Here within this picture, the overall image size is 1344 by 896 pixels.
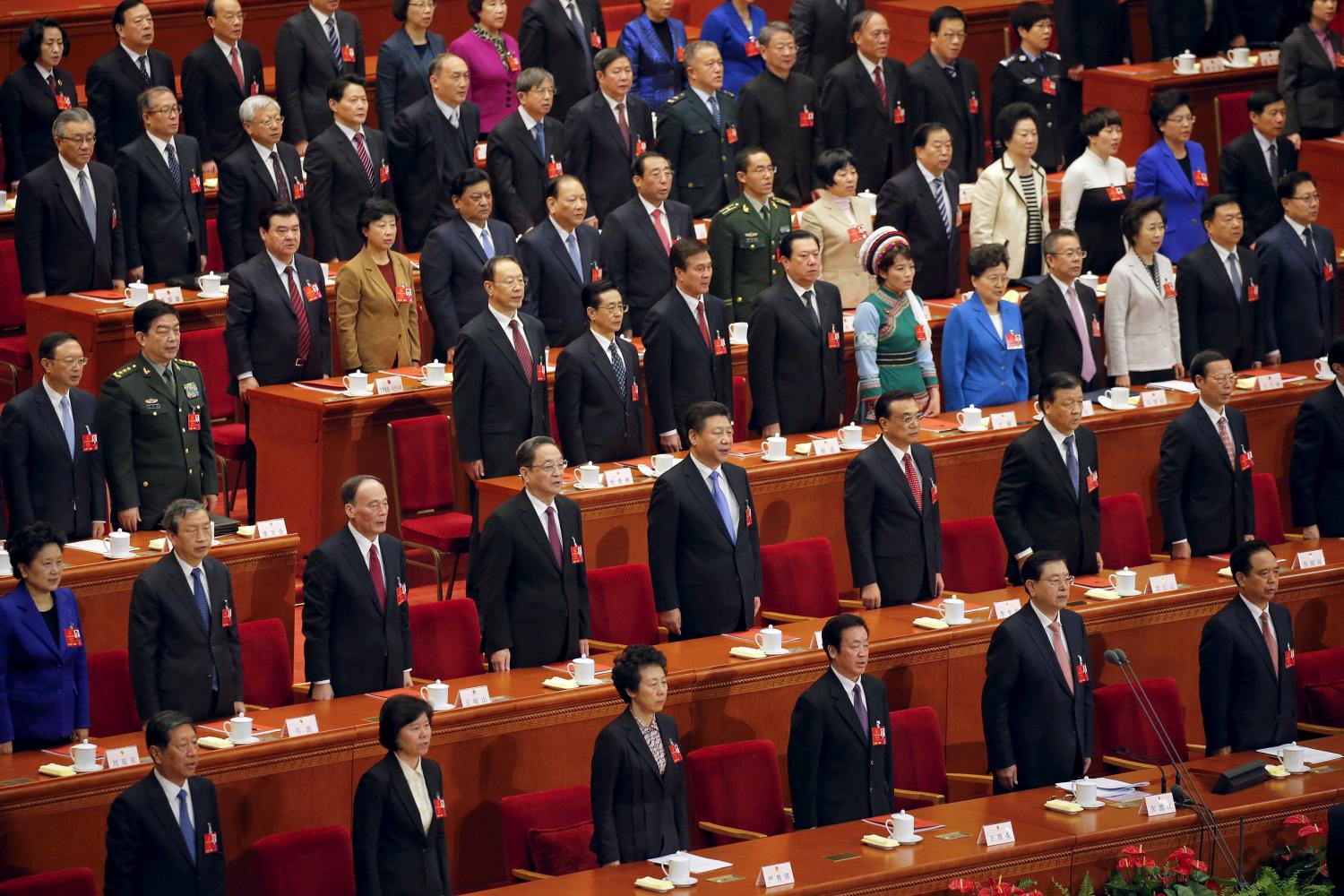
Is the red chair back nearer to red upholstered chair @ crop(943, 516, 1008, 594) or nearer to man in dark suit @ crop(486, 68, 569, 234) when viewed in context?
red upholstered chair @ crop(943, 516, 1008, 594)

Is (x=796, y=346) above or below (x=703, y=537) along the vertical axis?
above

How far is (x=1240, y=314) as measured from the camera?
389 inches

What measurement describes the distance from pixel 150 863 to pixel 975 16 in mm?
7859

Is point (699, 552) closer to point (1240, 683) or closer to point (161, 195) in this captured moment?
point (1240, 683)

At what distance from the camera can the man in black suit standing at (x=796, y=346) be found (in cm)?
884

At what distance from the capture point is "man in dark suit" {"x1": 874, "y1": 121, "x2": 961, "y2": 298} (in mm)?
10109

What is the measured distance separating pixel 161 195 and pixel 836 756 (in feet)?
14.4

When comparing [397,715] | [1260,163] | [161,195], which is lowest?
[397,715]

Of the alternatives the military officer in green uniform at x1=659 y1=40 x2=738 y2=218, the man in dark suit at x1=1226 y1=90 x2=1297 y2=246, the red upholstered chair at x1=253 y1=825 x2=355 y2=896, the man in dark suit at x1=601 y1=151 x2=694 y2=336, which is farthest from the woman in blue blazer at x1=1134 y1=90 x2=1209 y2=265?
the red upholstered chair at x1=253 y1=825 x2=355 y2=896

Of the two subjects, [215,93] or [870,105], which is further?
[870,105]

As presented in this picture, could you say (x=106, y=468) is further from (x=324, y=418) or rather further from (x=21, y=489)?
(x=324, y=418)

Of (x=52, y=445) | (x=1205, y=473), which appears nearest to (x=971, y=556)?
(x=1205, y=473)

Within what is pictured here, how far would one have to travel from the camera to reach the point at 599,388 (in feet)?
28.3

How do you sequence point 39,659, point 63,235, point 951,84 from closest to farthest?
1. point 39,659
2. point 63,235
3. point 951,84
